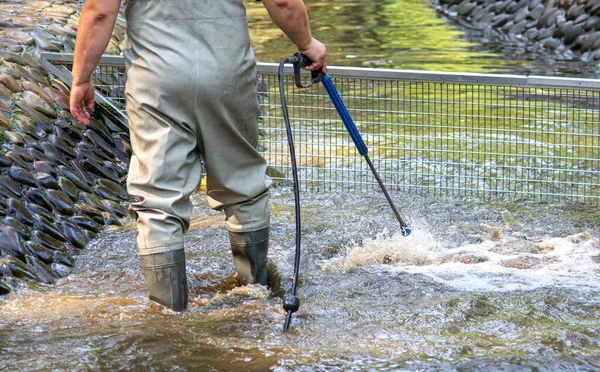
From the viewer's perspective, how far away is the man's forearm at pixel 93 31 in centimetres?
332

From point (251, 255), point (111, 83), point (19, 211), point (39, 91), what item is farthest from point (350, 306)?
point (111, 83)

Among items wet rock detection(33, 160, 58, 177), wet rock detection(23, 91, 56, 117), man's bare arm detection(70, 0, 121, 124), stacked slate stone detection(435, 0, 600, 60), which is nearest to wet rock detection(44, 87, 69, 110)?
wet rock detection(23, 91, 56, 117)

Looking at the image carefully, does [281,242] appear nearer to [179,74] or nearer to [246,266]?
[246,266]

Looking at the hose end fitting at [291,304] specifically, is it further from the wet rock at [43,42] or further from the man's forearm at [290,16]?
the wet rock at [43,42]

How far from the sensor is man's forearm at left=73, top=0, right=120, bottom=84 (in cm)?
332

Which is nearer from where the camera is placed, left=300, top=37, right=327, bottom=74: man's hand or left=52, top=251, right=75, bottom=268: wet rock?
left=300, top=37, right=327, bottom=74: man's hand

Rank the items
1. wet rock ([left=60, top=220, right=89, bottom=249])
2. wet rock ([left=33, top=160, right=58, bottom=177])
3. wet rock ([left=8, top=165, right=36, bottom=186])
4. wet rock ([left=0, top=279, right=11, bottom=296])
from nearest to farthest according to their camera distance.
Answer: wet rock ([left=0, top=279, right=11, bottom=296]), wet rock ([left=60, top=220, right=89, bottom=249]), wet rock ([left=8, top=165, right=36, bottom=186]), wet rock ([left=33, top=160, right=58, bottom=177])

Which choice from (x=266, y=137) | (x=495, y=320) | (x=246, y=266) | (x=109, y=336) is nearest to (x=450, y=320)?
(x=495, y=320)

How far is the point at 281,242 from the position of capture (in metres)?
4.82

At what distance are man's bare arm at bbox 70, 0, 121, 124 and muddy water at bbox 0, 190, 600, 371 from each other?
99 cm

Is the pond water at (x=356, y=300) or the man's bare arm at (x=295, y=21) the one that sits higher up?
the man's bare arm at (x=295, y=21)

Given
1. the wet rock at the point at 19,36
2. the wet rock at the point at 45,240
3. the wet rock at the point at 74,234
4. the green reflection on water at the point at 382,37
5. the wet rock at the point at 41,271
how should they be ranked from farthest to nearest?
the green reflection on water at the point at 382,37, the wet rock at the point at 19,36, the wet rock at the point at 74,234, the wet rock at the point at 45,240, the wet rock at the point at 41,271

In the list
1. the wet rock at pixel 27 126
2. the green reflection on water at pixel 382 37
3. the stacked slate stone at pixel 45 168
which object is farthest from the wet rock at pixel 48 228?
the green reflection on water at pixel 382 37

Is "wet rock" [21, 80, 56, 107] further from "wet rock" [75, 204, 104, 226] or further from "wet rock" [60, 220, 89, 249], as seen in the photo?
"wet rock" [60, 220, 89, 249]
